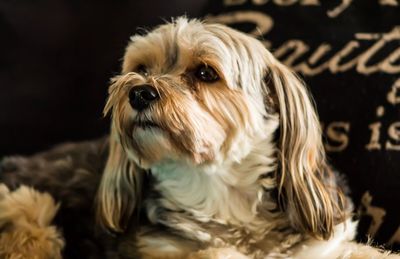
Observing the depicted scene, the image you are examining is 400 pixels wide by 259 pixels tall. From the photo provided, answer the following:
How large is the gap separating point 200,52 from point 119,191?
0.42 meters

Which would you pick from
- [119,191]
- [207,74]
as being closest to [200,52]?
[207,74]

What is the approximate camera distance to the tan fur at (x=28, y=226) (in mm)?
1558

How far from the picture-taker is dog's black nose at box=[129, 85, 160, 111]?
134 centimetres

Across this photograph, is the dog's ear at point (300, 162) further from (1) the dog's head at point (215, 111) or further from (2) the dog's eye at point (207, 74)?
→ (2) the dog's eye at point (207, 74)

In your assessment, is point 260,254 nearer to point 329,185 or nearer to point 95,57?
point 329,185

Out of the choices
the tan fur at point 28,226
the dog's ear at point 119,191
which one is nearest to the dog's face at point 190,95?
the dog's ear at point 119,191

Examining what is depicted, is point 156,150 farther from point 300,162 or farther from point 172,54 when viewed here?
point 300,162

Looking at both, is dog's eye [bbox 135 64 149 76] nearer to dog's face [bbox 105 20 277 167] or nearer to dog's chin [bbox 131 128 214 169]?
dog's face [bbox 105 20 277 167]

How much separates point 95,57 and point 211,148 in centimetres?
86

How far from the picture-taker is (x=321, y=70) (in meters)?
1.85

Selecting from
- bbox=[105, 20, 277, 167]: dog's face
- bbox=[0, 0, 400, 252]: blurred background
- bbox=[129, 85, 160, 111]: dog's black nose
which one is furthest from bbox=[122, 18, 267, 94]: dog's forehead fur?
bbox=[0, 0, 400, 252]: blurred background

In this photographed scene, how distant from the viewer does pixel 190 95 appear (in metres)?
1.42

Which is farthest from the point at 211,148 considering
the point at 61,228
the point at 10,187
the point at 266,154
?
the point at 10,187

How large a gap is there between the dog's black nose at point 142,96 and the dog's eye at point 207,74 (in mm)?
155
